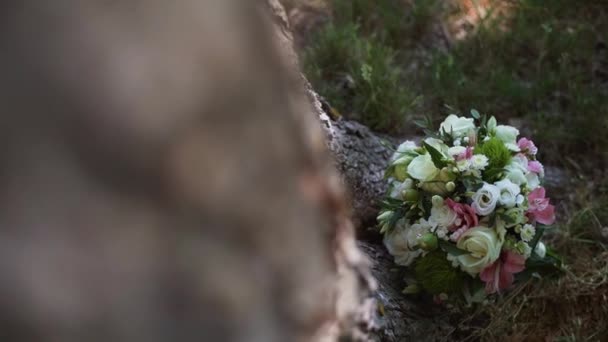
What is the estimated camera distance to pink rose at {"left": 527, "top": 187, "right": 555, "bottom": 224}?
1.71m

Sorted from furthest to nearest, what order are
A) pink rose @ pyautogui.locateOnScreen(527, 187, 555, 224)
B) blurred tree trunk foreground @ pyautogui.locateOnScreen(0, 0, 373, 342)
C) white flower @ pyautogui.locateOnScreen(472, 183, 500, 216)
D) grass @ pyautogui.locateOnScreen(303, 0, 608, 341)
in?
grass @ pyautogui.locateOnScreen(303, 0, 608, 341) < pink rose @ pyautogui.locateOnScreen(527, 187, 555, 224) < white flower @ pyautogui.locateOnScreen(472, 183, 500, 216) < blurred tree trunk foreground @ pyautogui.locateOnScreen(0, 0, 373, 342)

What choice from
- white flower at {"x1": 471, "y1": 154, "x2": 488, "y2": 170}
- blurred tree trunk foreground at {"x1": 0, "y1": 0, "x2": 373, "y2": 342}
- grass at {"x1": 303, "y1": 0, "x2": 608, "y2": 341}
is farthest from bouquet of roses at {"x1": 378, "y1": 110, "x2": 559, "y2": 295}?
blurred tree trunk foreground at {"x1": 0, "y1": 0, "x2": 373, "y2": 342}

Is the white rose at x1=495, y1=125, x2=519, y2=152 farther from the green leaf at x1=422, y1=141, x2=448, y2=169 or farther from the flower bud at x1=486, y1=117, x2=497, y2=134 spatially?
the green leaf at x1=422, y1=141, x2=448, y2=169

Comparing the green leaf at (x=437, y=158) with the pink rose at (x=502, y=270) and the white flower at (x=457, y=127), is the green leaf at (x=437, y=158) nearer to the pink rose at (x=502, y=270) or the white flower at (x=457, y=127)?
the white flower at (x=457, y=127)

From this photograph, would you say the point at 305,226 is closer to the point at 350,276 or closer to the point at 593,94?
the point at 350,276

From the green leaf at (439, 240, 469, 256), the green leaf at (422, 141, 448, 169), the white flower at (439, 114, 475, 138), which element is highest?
the green leaf at (422, 141, 448, 169)

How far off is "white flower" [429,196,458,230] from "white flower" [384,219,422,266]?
0.08 m

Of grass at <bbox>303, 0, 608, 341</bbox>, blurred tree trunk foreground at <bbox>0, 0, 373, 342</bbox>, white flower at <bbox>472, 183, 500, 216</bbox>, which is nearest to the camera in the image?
blurred tree trunk foreground at <bbox>0, 0, 373, 342</bbox>

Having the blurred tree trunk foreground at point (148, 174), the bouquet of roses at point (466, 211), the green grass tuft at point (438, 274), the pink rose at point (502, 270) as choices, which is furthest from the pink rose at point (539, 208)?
the blurred tree trunk foreground at point (148, 174)

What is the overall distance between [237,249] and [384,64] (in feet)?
5.81

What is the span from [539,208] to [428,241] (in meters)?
0.27

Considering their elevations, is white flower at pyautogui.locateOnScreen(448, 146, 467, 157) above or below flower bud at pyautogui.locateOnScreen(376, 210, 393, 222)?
above

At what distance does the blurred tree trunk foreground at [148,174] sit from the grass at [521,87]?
119cm

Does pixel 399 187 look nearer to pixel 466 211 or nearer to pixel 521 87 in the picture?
pixel 466 211
